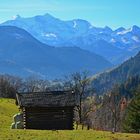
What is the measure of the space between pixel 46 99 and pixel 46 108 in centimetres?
104

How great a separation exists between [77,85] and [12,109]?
63.5 feet

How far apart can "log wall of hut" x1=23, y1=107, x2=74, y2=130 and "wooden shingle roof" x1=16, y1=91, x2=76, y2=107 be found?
63 centimetres

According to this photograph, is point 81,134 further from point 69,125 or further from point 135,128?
point 135,128

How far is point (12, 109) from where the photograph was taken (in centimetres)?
7975

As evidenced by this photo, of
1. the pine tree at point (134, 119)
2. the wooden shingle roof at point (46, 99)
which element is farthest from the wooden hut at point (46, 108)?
the pine tree at point (134, 119)

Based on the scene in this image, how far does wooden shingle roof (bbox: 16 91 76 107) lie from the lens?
5238 centimetres

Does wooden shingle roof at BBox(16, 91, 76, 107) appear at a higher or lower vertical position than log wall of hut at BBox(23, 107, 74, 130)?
higher

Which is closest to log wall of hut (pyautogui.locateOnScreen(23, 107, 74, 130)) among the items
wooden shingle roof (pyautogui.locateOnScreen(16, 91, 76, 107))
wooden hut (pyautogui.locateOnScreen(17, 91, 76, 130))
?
wooden hut (pyautogui.locateOnScreen(17, 91, 76, 130))

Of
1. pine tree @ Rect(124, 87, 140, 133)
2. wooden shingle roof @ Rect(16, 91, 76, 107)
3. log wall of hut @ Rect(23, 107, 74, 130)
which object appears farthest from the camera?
pine tree @ Rect(124, 87, 140, 133)

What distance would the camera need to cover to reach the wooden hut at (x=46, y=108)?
52.5 m

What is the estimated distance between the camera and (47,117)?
5334cm

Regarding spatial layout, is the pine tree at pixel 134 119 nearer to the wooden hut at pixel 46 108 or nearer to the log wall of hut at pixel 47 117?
the log wall of hut at pixel 47 117

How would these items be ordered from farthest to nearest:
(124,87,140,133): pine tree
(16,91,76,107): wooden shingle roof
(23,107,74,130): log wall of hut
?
(124,87,140,133): pine tree, (23,107,74,130): log wall of hut, (16,91,76,107): wooden shingle roof

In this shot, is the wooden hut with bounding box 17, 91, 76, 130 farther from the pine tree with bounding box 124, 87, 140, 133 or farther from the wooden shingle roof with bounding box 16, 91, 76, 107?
the pine tree with bounding box 124, 87, 140, 133
